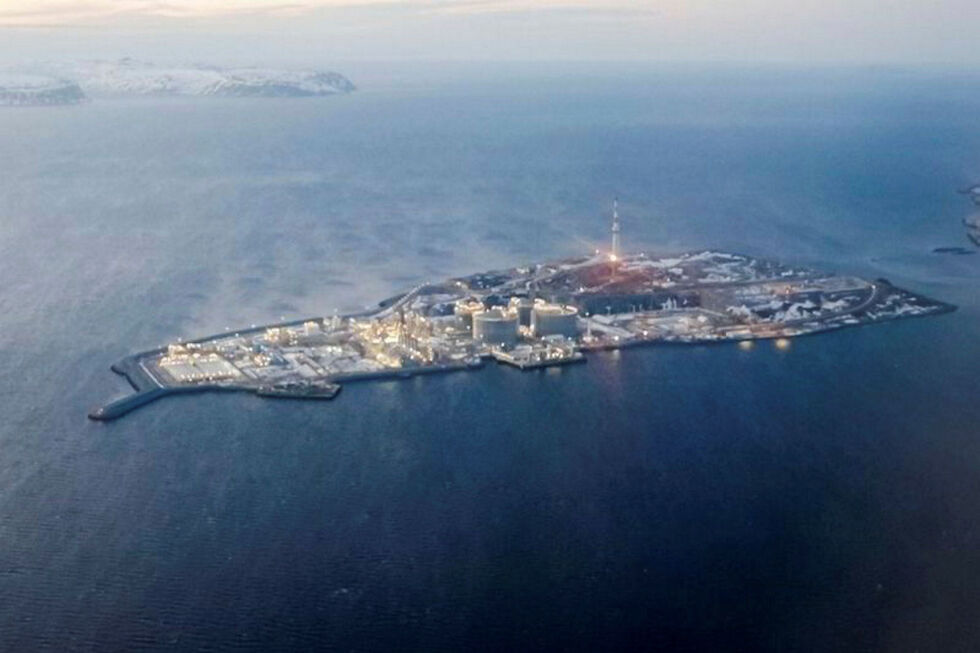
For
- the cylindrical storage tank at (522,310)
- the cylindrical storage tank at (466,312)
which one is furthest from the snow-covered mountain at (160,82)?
the cylindrical storage tank at (522,310)

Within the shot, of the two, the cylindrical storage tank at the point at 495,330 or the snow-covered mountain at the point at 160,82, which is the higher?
the cylindrical storage tank at the point at 495,330

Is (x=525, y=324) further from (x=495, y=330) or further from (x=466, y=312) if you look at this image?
(x=495, y=330)

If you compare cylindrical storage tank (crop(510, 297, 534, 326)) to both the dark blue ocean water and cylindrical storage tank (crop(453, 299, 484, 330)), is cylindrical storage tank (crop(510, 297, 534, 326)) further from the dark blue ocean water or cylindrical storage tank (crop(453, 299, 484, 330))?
the dark blue ocean water

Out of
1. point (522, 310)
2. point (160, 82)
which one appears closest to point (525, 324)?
point (522, 310)

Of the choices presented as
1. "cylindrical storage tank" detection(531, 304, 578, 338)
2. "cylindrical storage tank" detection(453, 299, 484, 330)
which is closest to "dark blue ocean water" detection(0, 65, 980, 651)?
"cylindrical storage tank" detection(531, 304, 578, 338)

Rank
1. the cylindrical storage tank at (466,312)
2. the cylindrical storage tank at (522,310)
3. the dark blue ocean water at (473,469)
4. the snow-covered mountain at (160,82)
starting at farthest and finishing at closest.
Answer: the snow-covered mountain at (160,82), the cylindrical storage tank at (522,310), the cylindrical storage tank at (466,312), the dark blue ocean water at (473,469)

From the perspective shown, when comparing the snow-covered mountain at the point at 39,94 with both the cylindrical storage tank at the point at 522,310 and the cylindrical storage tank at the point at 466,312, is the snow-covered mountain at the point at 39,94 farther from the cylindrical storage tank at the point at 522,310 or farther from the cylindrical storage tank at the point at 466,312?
the cylindrical storage tank at the point at 522,310

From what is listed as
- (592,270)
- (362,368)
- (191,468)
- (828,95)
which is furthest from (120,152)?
(828,95)

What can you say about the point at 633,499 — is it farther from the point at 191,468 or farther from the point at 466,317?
the point at 466,317
